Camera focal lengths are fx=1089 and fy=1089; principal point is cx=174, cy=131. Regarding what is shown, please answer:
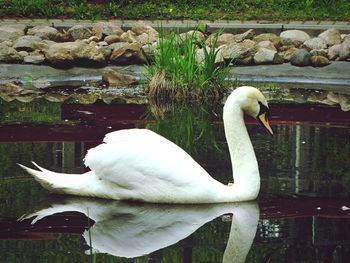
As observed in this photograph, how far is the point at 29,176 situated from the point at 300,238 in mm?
2814

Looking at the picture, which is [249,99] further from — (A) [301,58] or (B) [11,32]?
(B) [11,32]

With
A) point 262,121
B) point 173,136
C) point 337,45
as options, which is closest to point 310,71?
point 337,45

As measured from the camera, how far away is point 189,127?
1173 cm

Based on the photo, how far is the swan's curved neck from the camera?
340 inches

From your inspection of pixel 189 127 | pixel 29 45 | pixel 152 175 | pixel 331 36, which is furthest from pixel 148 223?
pixel 331 36

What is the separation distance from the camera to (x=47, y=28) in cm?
1722

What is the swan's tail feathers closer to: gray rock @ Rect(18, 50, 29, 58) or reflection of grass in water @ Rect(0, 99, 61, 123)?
reflection of grass in water @ Rect(0, 99, 61, 123)

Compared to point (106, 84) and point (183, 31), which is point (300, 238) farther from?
point (183, 31)

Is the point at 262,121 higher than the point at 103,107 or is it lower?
higher

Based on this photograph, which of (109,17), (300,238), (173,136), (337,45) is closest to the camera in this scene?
(300,238)

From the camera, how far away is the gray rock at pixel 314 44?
54.0ft

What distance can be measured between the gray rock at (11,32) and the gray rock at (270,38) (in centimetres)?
370

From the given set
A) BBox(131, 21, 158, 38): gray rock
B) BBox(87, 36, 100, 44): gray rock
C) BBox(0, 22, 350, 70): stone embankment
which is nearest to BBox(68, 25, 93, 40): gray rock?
BBox(0, 22, 350, 70): stone embankment

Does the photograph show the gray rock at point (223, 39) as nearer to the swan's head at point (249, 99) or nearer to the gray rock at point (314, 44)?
the gray rock at point (314, 44)
